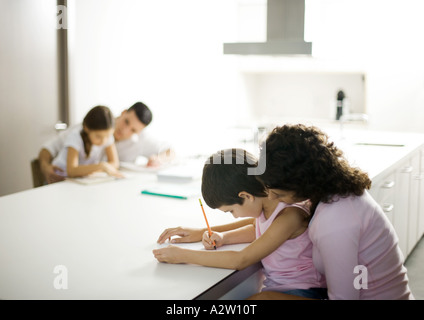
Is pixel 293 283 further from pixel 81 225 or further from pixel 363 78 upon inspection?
pixel 363 78

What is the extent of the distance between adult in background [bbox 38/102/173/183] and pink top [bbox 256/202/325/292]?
151 cm

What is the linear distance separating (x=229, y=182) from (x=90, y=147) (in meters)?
1.59

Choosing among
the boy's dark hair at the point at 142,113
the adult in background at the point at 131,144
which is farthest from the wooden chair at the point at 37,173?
the boy's dark hair at the point at 142,113

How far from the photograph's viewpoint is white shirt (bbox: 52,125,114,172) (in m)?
2.86

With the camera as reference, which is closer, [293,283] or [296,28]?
[293,283]

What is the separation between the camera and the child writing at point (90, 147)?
269cm

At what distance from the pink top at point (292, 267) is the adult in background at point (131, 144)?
1.51 m

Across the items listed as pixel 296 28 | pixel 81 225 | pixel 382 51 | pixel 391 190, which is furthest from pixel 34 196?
pixel 382 51

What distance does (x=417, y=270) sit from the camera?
125 inches

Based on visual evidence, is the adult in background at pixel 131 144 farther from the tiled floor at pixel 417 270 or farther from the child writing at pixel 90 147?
the tiled floor at pixel 417 270

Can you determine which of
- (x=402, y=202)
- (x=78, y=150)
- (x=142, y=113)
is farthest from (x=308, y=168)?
(x=142, y=113)

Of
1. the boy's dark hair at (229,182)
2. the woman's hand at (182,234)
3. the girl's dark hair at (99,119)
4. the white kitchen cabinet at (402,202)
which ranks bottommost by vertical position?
the white kitchen cabinet at (402,202)

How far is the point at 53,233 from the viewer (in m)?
1.72

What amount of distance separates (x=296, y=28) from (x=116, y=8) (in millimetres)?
1877
